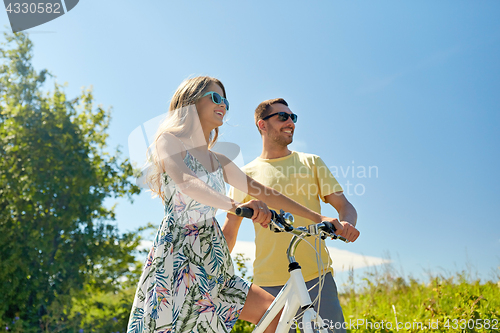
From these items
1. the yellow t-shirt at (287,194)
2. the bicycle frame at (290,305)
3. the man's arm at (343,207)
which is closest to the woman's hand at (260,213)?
the bicycle frame at (290,305)

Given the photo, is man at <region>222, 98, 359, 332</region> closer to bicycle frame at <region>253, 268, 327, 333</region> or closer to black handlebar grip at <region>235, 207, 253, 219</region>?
bicycle frame at <region>253, 268, 327, 333</region>

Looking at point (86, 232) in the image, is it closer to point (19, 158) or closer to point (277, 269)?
point (19, 158)

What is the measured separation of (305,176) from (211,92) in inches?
47.2

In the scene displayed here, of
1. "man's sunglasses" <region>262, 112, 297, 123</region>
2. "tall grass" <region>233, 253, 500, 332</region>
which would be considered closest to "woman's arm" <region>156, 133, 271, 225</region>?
"man's sunglasses" <region>262, 112, 297, 123</region>

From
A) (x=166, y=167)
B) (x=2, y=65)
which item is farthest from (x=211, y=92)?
(x=2, y=65)

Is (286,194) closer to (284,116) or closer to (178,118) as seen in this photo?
(284,116)

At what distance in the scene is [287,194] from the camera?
3.12m

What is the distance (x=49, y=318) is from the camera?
6094mm

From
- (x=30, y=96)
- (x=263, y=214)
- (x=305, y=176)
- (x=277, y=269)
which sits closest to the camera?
(x=263, y=214)

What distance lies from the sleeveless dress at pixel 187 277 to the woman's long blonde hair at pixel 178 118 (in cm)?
11

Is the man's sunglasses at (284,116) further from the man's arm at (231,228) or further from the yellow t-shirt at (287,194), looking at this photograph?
the man's arm at (231,228)

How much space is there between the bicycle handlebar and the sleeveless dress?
1.57 feet

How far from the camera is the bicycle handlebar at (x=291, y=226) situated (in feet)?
5.63

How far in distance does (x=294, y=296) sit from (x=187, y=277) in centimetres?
57
